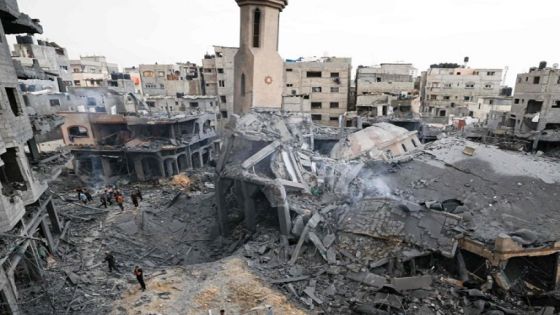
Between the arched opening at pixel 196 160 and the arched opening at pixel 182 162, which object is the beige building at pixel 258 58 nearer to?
the arched opening at pixel 182 162

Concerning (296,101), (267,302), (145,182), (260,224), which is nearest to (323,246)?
(267,302)

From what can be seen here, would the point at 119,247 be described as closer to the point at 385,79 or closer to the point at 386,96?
the point at 386,96

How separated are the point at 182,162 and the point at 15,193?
21.3 meters

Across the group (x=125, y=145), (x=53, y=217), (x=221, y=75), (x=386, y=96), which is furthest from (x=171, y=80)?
(x=53, y=217)

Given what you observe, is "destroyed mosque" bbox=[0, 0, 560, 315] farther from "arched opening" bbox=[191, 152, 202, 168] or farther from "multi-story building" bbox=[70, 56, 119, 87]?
"multi-story building" bbox=[70, 56, 119, 87]

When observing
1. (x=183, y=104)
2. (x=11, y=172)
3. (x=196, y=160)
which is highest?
(x=183, y=104)

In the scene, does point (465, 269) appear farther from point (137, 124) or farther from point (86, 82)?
point (86, 82)

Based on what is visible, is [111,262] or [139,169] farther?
[139,169]

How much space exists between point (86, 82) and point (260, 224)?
2011 inches

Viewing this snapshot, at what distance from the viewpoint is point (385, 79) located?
4481cm

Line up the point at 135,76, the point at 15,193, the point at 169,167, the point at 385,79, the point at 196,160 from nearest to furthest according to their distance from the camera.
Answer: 1. the point at 15,193
2. the point at 169,167
3. the point at 196,160
4. the point at 385,79
5. the point at 135,76

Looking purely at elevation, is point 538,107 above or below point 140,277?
above

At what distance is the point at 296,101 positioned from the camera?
130 ft

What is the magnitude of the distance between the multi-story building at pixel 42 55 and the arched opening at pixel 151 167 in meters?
15.8
